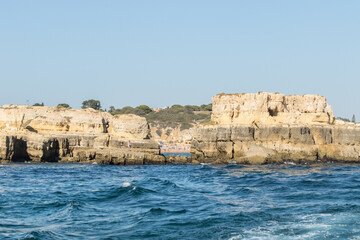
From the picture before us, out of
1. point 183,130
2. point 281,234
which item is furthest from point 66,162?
point 183,130

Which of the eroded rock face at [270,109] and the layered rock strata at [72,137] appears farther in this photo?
the eroded rock face at [270,109]

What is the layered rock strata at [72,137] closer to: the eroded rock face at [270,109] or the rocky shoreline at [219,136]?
the rocky shoreline at [219,136]

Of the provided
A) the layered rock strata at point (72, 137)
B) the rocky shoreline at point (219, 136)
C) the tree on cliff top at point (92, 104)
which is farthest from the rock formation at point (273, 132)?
the tree on cliff top at point (92, 104)

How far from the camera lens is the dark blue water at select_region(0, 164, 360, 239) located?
1550 centimetres

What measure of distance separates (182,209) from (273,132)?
3428cm

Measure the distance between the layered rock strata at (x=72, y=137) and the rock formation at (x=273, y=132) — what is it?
7.02 m

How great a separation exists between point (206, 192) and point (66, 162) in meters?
30.4

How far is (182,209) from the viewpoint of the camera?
19.9 m

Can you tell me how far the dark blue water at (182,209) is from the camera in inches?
610

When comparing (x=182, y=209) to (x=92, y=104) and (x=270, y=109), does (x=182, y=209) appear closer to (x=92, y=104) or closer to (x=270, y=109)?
(x=270, y=109)

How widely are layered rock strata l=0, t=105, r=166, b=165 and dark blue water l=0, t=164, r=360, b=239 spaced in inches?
766

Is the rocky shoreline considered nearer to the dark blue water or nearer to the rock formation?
the rock formation

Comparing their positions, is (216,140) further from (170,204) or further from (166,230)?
(166,230)

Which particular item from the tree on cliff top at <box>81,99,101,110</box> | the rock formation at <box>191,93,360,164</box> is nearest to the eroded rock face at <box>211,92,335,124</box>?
the rock formation at <box>191,93,360,164</box>
